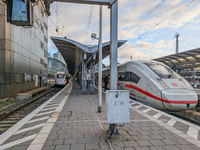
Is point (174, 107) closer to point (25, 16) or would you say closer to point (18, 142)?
point (18, 142)

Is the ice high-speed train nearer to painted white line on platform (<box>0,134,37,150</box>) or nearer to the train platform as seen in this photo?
the train platform

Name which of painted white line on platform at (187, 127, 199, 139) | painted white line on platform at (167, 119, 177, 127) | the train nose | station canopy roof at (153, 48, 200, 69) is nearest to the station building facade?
the train nose

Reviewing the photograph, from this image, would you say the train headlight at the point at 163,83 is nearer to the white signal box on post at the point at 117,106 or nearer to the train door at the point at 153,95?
the train door at the point at 153,95

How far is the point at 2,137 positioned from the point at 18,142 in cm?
77

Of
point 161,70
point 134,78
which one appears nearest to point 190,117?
point 161,70

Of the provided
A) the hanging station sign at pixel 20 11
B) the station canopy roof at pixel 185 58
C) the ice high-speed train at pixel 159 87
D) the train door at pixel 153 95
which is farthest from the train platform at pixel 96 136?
the station canopy roof at pixel 185 58

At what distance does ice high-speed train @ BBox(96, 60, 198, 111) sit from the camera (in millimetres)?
7086

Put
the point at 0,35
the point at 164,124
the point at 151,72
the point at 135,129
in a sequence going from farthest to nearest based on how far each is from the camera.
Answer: the point at 0,35 < the point at 151,72 < the point at 164,124 < the point at 135,129

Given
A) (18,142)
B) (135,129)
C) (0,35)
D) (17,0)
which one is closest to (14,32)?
(0,35)

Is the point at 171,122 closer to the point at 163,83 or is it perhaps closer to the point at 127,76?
the point at 163,83

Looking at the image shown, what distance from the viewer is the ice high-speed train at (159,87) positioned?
7.09 metres

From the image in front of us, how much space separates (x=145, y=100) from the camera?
888cm

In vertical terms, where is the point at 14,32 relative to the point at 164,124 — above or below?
above

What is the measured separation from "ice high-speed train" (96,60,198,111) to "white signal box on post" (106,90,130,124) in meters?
4.18
